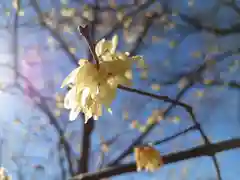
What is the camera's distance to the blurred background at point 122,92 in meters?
1.22

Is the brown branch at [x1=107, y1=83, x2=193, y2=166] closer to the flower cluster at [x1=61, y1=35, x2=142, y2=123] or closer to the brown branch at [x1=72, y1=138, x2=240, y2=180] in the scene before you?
the brown branch at [x1=72, y1=138, x2=240, y2=180]

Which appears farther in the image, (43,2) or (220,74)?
(43,2)

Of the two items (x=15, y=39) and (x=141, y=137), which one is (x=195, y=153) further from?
(x=15, y=39)

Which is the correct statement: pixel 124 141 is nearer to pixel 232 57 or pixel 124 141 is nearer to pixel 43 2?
pixel 232 57

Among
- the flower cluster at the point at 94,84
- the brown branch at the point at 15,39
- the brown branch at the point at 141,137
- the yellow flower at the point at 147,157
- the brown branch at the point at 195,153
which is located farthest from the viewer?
the brown branch at the point at 15,39

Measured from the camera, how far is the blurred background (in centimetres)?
122

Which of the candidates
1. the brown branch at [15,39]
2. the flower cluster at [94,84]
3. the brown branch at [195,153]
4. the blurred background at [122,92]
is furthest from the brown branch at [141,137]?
the flower cluster at [94,84]

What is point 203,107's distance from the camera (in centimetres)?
123

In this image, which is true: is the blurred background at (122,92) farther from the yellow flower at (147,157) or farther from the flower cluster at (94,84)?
the flower cluster at (94,84)

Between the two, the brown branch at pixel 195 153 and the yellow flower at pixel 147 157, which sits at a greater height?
the brown branch at pixel 195 153

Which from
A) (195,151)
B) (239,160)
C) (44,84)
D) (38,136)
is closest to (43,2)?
(44,84)

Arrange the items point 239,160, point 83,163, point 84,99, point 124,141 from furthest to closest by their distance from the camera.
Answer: point 124,141, point 83,163, point 239,160, point 84,99

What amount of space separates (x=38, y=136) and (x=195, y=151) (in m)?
0.98

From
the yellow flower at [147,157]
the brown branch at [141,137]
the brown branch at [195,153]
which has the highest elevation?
the brown branch at [195,153]
